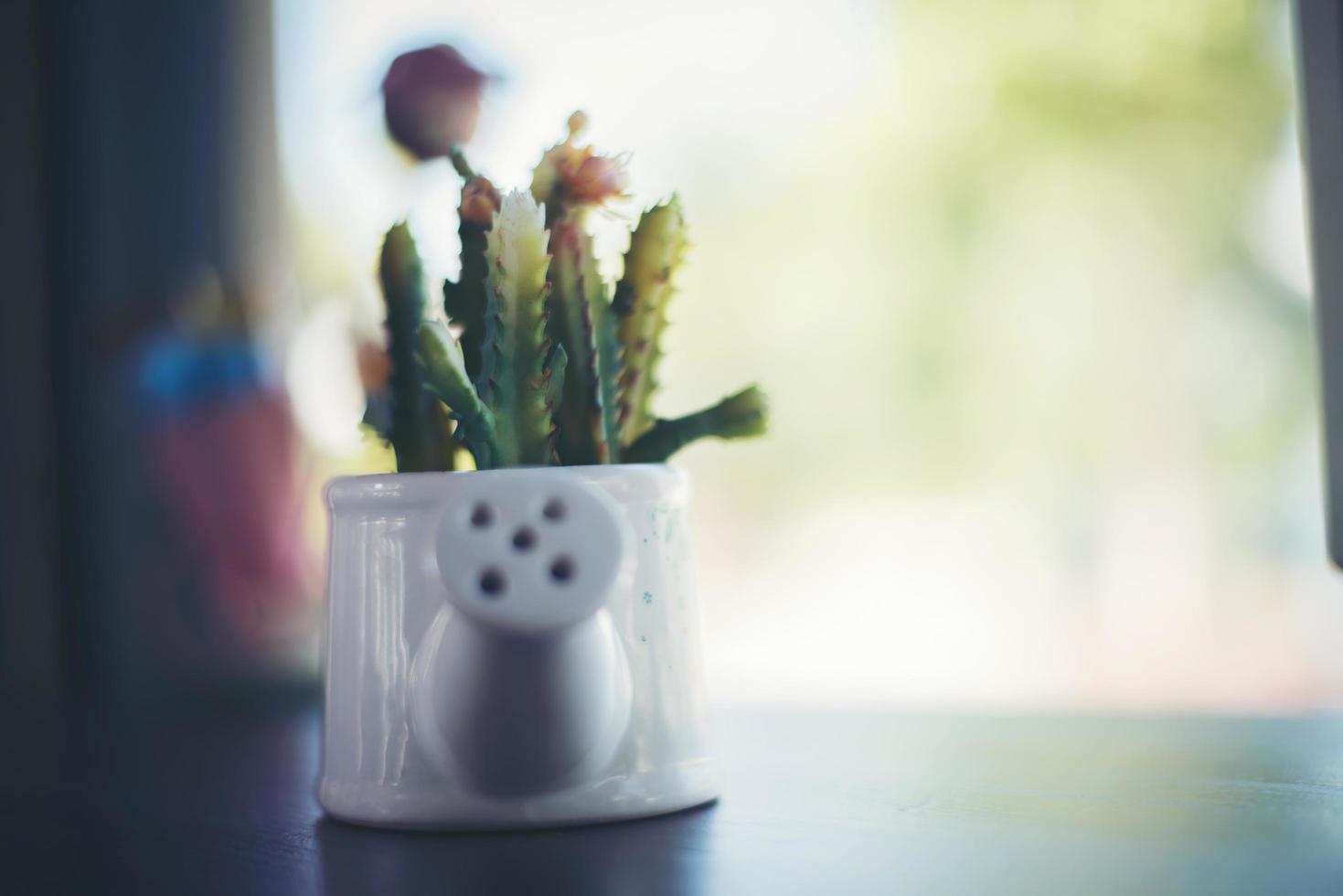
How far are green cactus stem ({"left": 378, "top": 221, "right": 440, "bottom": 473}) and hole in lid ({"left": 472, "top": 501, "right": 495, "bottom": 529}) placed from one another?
10 cm

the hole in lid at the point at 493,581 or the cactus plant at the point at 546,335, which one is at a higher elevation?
the cactus plant at the point at 546,335

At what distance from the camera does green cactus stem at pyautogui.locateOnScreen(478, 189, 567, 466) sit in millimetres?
423

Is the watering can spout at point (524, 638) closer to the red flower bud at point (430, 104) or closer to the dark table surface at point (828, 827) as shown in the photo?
the dark table surface at point (828, 827)

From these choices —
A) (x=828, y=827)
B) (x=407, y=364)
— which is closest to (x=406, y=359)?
(x=407, y=364)

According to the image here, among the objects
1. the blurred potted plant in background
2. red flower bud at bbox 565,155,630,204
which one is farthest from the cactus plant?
the blurred potted plant in background

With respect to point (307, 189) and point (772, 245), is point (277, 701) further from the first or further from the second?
point (772, 245)

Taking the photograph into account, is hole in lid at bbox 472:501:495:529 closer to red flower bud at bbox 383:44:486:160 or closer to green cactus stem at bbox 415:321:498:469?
green cactus stem at bbox 415:321:498:469

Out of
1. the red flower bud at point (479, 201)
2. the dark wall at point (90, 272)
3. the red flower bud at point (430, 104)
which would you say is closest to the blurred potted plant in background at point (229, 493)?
the dark wall at point (90, 272)

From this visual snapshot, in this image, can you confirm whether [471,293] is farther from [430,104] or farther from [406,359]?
[430,104]

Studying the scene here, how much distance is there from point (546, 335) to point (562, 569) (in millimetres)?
112

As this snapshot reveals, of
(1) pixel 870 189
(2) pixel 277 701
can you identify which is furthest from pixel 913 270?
(2) pixel 277 701

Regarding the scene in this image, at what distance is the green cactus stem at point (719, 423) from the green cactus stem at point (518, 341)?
0.05 m

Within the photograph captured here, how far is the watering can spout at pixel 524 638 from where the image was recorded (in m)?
0.37

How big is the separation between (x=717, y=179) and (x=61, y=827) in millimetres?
2015
